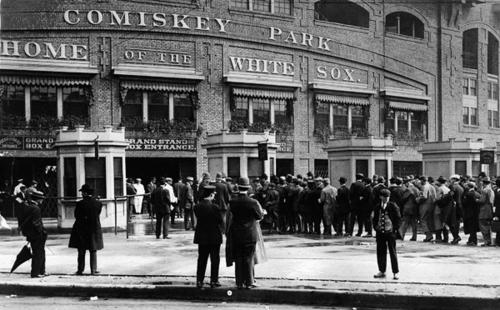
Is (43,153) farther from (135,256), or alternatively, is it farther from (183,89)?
(135,256)

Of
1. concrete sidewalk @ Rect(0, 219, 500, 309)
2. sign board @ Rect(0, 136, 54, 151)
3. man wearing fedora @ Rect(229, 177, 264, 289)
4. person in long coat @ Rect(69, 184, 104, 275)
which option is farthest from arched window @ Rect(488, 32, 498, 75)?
person in long coat @ Rect(69, 184, 104, 275)

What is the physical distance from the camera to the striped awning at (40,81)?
27422 millimetres

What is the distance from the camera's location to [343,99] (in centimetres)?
3497

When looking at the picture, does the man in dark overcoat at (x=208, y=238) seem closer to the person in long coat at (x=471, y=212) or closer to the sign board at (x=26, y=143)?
the person in long coat at (x=471, y=212)

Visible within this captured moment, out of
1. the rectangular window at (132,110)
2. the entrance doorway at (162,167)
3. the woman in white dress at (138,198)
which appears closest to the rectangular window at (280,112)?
the entrance doorway at (162,167)

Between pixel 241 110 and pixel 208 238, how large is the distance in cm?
2229

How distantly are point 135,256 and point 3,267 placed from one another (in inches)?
111

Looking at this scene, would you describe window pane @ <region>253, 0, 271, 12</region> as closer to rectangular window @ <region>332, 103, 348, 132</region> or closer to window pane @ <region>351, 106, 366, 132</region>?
rectangular window @ <region>332, 103, 348, 132</region>

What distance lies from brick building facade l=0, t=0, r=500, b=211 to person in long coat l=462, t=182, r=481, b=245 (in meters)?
10.8

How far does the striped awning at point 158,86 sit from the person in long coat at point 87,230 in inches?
720

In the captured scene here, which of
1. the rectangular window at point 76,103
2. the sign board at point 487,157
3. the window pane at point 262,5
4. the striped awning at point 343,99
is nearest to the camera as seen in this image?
the sign board at point 487,157

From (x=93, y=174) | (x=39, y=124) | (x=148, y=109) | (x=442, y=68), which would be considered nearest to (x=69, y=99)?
(x=39, y=124)

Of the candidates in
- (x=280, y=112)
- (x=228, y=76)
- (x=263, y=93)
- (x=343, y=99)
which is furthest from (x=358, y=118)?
(x=228, y=76)

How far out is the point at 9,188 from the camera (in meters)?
27.5
